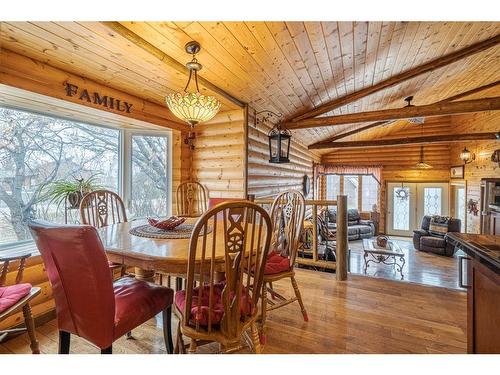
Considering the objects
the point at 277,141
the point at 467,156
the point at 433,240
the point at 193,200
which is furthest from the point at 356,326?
the point at 467,156

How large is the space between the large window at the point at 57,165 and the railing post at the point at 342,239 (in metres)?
2.40

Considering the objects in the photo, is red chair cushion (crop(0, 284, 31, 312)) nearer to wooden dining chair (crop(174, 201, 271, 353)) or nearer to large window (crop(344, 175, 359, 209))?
wooden dining chair (crop(174, 201, 271, 353))

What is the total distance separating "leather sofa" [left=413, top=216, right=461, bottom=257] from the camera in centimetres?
640

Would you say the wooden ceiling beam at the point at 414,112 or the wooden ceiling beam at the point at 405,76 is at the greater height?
the wooden ceiling beam at the point at 405,76

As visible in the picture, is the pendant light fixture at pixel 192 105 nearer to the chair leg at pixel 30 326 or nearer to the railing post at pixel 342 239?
the chair leg at pixel 30 326

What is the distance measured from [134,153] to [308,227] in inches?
137

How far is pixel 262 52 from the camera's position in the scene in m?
2.31

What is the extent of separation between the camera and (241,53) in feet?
7.45

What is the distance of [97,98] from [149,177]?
1.17 m

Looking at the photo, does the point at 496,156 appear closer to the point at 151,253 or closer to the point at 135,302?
the point at 151,253

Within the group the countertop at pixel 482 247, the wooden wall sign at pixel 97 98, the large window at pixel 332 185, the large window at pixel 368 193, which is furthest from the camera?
the large window at pixel 332 185

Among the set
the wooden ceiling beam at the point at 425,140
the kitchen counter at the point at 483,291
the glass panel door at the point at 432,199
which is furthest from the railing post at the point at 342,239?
the glass panel door at the point at 432,199

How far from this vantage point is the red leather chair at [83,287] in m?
1.06
